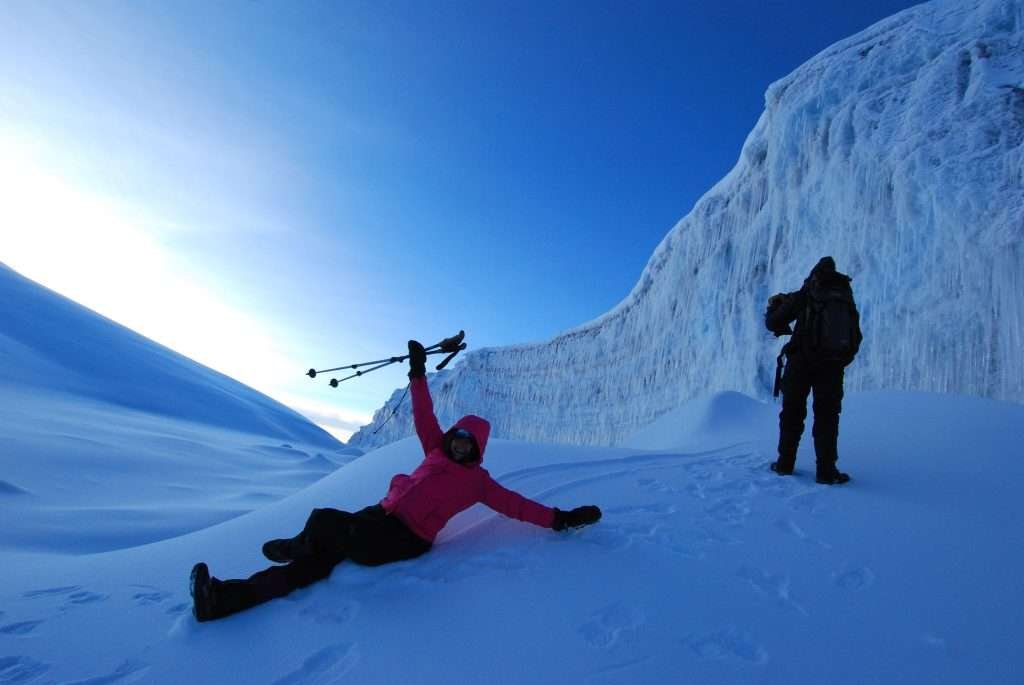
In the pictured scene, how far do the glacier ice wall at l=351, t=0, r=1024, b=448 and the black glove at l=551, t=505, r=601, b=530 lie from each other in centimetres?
873

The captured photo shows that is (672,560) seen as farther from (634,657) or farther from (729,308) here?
(729,308)

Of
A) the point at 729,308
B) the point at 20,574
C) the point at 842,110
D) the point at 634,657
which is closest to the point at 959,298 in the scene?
the point at 842,110

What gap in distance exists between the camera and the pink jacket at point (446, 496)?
9.78ft

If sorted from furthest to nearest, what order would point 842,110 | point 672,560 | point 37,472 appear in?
point 842,110 < point 37,472 < point 672,560

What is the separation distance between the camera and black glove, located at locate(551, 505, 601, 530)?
10.1 ft

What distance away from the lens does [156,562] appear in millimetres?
3568

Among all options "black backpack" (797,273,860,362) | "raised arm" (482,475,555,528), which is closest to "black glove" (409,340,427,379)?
"raised arm" (482,475,555,528)

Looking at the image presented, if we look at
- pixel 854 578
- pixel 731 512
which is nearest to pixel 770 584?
pixel 854 578

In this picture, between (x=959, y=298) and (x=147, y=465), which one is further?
(x=147, y=465)

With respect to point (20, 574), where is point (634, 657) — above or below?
above

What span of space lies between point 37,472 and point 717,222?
1862cm

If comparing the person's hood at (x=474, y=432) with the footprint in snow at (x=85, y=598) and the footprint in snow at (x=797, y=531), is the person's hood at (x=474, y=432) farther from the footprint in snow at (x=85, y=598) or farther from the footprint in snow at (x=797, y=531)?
the footprint in snow at (x=85, y=598)

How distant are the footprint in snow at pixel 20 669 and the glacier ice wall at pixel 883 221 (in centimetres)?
1130

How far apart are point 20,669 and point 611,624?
98.8 inches
